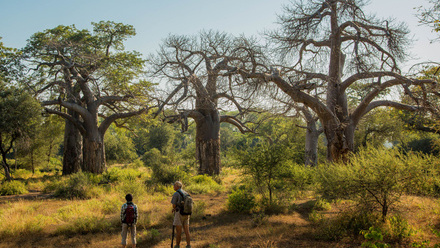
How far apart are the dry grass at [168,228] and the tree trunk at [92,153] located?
7.34 m

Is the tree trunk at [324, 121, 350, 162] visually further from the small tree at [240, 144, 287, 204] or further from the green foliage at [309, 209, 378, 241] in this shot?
the green foliage at [309, 209, 378, 241]

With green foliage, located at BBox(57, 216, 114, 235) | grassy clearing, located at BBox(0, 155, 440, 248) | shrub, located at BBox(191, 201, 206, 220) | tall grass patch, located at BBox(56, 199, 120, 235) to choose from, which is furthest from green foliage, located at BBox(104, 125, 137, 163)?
green foliage, located at BBox(57, 216, 114, 235)

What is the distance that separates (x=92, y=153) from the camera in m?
17.3

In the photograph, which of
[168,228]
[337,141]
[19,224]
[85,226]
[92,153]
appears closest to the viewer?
[19,224]

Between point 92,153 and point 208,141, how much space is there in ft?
22.2

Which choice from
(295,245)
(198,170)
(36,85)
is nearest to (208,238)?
(295,245)

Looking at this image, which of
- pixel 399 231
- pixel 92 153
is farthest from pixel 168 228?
pixel 92 153

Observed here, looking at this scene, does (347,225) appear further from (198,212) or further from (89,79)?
(89,79)

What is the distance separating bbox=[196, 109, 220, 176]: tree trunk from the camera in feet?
54.6

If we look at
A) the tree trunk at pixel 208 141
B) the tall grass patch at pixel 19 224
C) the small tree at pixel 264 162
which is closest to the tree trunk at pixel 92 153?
the tree trunk at pixel 208 141

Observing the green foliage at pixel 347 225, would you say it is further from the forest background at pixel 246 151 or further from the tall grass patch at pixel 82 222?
the tall grass patch at pixel 82 222

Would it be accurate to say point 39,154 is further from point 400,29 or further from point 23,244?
point 400,29

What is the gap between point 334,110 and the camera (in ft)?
33.6

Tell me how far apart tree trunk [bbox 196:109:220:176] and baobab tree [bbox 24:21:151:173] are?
3.25m
